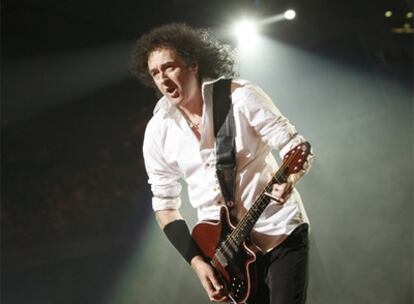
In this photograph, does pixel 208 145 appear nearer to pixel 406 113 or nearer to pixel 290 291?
pixel 290 291

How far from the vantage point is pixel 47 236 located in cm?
494

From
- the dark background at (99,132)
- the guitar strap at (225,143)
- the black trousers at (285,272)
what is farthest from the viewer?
the dark background at (99,132)

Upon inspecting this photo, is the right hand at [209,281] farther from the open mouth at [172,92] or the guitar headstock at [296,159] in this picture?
the open mouth at [172,92]

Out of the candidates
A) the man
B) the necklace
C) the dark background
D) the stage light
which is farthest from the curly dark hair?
the stage light

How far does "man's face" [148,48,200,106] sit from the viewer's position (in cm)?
203

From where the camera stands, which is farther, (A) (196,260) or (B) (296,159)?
(A) (196,260)

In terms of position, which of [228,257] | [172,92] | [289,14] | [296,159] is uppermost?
[289,14]

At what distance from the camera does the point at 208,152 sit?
1.92 metres

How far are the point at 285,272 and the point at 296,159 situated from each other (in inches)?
20.2

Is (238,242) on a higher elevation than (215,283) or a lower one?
higher

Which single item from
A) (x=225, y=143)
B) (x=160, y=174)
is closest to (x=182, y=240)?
(x=160, y=174)

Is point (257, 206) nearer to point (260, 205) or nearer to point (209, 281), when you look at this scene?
point (260, 205)

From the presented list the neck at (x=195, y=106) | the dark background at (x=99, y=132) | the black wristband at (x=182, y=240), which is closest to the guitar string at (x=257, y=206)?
the black wristband at (x=182, y=240)

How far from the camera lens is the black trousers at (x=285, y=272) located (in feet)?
5.62
